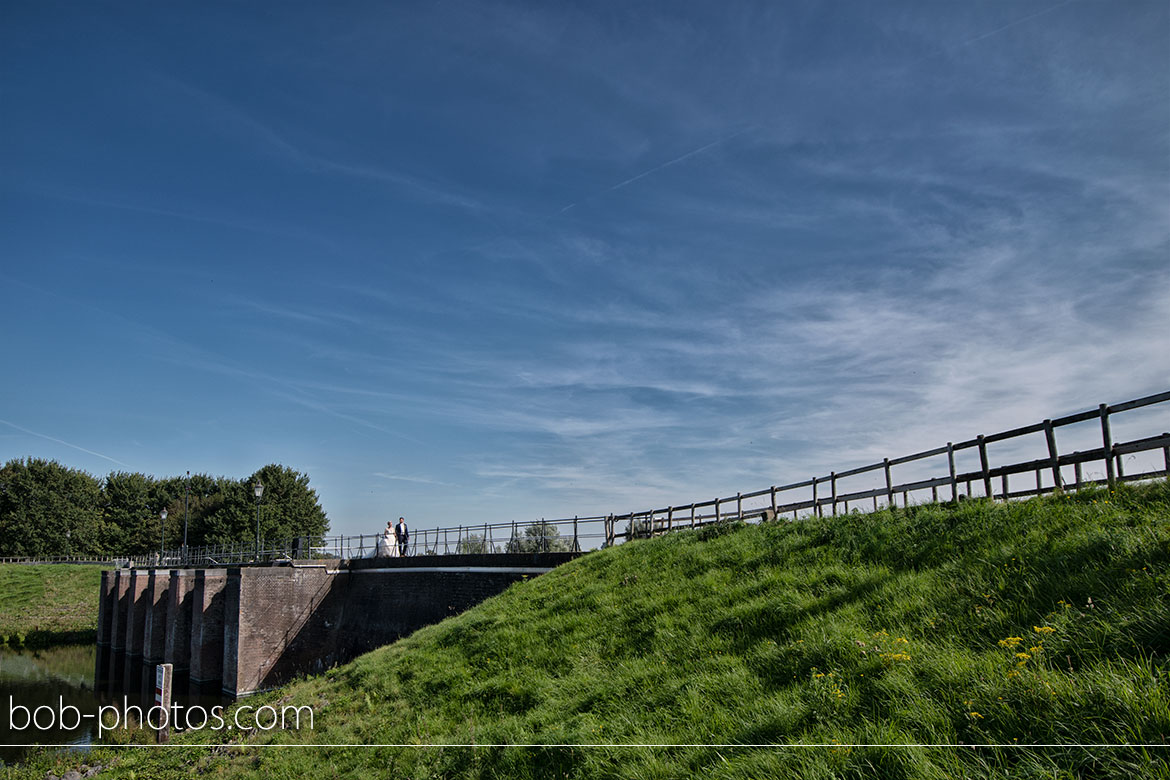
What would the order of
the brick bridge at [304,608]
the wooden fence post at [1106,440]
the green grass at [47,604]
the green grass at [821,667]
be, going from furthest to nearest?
the green grass at [47,604] → the brick bridge at [304,608] → the wooden fence post at [1106,440] → the green grass at [821,667]

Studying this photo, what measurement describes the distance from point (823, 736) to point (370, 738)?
825 centimetres

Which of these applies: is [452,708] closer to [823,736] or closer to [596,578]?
[596,578]

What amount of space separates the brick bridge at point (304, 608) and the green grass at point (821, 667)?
1138 cm

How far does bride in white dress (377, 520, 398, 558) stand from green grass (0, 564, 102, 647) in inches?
1250

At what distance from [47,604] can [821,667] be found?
218 ft

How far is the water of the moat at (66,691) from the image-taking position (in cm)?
2372

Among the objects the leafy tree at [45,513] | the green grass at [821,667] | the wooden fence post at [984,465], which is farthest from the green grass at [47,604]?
the wooden fence post at [984,465]

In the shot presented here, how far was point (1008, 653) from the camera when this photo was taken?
251 inches

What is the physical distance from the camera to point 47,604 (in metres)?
54.5

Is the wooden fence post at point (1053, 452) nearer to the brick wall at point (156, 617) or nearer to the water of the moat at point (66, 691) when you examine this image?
the water of the moat at point (66, 691)

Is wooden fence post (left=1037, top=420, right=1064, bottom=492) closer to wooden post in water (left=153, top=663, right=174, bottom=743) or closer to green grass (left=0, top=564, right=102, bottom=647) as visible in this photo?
wooden post in water (left=153, top=663, right=174, bottom=743)

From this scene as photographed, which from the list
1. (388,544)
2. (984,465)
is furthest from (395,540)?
(984,465)

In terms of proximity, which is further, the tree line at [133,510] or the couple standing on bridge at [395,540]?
the tree line at [133,510]

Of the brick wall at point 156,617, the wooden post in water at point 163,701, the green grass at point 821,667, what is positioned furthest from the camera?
the brick wall at point 156,617
